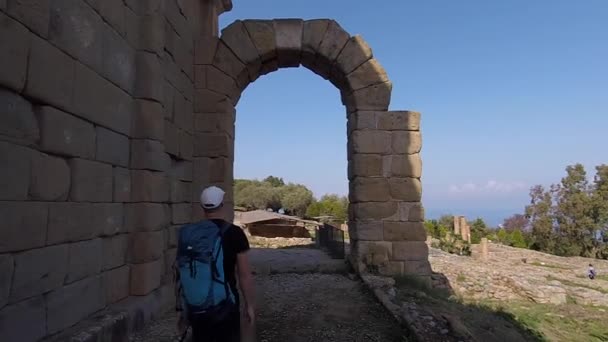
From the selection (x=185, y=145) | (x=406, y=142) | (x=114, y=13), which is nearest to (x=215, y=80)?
(x=185, y=145)

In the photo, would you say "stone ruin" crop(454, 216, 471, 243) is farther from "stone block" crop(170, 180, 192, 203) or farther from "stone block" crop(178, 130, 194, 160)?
"stone block" crop(170, 180, 192, 203)

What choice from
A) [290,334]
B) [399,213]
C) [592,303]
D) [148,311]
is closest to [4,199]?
[148,311]

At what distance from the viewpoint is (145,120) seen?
473cm

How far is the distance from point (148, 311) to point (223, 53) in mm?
4333

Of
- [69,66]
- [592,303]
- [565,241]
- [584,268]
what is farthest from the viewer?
[565,241]

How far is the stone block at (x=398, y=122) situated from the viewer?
23.3 ft

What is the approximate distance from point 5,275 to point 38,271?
346mm

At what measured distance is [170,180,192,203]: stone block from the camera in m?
5.82

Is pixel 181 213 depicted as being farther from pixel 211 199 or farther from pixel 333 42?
pixel 333 42

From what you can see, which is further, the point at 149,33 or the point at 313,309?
the point at 313,309

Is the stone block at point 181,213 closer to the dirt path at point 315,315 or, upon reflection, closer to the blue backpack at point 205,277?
the dirt path at point 315,315

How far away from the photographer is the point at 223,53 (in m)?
7.19

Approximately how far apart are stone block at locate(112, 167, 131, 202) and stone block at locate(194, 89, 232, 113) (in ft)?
8.60

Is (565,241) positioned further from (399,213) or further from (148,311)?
(148,311)
